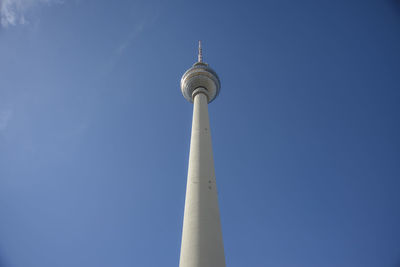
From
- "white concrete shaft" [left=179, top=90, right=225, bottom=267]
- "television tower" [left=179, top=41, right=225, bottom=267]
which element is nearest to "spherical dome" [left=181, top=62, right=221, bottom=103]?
"television tower" [left=179, top=41, right=225, bottom=267]

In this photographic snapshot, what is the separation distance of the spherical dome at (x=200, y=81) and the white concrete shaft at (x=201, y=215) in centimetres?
1357

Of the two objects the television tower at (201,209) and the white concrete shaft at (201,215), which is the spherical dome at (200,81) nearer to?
the television tower at (201,209)

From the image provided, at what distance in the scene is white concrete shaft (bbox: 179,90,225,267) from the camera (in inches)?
609

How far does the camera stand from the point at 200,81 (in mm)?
36625

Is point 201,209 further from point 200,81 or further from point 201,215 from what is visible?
point 200,81

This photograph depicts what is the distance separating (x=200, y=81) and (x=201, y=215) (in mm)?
23214

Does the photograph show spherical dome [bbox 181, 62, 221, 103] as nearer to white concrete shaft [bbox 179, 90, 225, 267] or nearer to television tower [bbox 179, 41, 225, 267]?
television tower [bbox 179, 41, 225, 267]

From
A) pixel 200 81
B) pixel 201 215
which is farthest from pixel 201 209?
pixel 200 81

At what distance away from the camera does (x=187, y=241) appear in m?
16.4

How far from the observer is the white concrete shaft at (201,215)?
1547 centimetres

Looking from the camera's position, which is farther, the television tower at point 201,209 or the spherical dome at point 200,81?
the spherical dome at point 200,81

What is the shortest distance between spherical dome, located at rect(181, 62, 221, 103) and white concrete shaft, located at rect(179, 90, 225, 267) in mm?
13570

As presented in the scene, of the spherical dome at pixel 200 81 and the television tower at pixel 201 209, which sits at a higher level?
the spherical dome at pixel 200 81

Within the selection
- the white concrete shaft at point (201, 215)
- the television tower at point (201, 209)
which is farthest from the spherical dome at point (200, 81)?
the white concrete shaft at point (201, 215)
